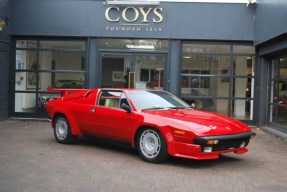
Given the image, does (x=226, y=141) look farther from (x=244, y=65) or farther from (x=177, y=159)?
(x=244, y=65)

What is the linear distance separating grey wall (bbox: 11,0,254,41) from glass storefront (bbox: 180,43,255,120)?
442mm

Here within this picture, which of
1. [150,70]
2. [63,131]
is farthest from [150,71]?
[63,131]

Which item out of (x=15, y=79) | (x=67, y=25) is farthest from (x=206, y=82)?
(x=15, y=79)

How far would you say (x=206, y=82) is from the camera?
14.0 meters

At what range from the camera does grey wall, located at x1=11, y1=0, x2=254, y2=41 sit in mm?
13625

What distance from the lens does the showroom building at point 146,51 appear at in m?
13.7

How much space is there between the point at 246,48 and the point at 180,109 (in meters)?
6.24

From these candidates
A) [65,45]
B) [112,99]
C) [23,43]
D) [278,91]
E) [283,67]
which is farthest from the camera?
[23,43]

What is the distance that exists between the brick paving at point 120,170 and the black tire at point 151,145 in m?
0.15

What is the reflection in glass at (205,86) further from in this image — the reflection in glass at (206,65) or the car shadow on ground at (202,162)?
the car shadow on ground at (202,162)

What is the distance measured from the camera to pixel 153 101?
28.1 feet

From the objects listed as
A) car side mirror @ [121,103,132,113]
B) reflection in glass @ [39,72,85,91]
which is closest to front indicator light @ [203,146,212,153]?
car side mirror @ [121,103,132,113]

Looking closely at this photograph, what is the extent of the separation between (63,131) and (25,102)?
5.32 meters

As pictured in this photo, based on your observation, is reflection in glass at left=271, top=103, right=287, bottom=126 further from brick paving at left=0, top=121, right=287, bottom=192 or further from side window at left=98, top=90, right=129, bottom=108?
side window at left=98, top=90, right=129, bottom=108
